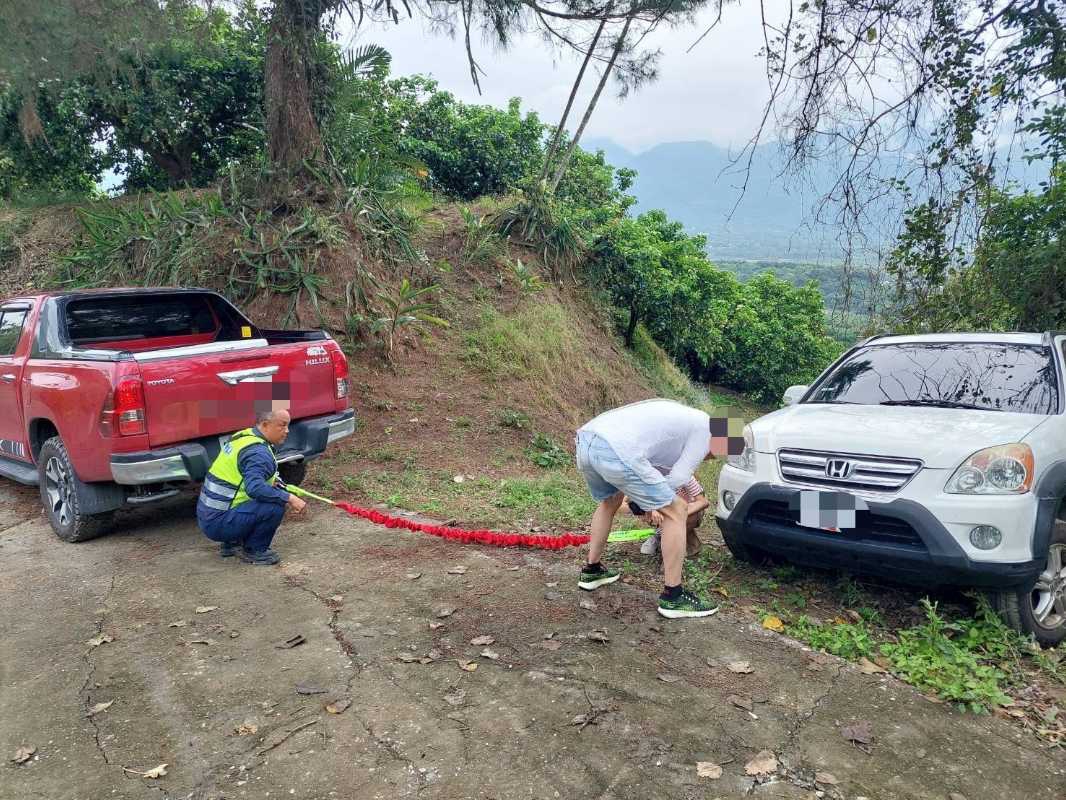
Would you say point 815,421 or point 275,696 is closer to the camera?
point 275,696

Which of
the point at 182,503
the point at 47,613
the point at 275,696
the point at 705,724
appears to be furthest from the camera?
the point at 182,503

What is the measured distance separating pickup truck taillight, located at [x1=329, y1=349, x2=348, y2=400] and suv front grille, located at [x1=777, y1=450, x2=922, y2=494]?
143 inches

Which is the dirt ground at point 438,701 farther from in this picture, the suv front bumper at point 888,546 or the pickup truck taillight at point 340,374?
the pickup truck taillight at point 340,374

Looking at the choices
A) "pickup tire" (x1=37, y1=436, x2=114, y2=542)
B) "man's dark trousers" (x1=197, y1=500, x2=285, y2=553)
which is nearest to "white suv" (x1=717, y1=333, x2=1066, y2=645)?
"man's dark trousers" (x1=197, y1=500, x2=285, y2=553)

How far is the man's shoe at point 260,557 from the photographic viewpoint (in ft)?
16.5

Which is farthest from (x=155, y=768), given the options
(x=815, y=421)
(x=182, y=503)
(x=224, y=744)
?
(x=182, y=503)

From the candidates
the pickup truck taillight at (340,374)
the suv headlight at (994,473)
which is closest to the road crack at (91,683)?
the pickup truck taillight at (340,374)

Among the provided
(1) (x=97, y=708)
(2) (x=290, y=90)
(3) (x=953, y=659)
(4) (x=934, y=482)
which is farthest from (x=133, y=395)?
(2) (x=290, y=90)

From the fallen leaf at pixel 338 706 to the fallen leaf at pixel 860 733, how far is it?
2.11 m

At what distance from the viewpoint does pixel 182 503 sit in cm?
664

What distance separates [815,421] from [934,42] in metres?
2.10

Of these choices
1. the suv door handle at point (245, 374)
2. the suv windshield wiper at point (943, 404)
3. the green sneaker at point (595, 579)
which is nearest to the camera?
the suv windshield wiper at point (943, 404)

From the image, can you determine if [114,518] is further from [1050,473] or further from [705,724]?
[1050,473]

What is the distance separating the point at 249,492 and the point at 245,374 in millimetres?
1101
